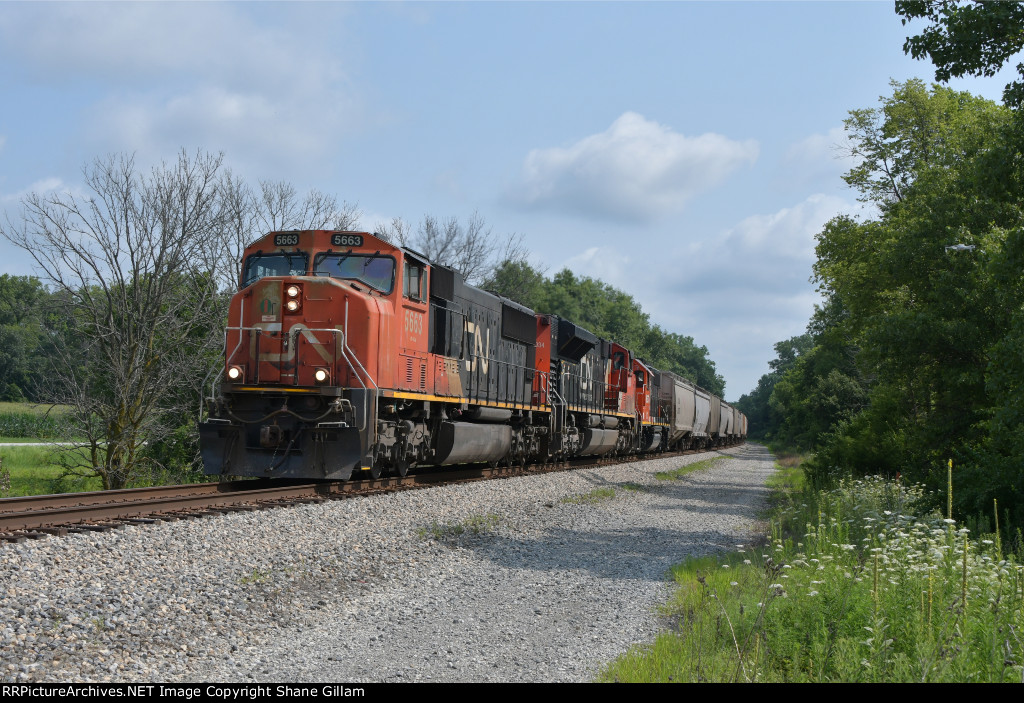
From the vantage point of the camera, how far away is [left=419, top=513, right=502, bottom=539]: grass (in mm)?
10617

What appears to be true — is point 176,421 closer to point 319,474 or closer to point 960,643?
point 319,474

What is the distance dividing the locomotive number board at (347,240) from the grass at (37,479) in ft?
32.4

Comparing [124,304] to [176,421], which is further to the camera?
[176,421]

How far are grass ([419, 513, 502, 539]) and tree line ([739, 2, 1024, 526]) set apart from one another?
20.3ft

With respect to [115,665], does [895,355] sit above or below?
above

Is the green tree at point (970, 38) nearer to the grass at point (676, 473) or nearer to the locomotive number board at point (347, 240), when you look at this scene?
the locomotive number board at point (347, 240)

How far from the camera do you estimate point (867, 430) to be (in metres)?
26.8

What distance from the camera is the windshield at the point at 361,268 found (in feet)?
45.8

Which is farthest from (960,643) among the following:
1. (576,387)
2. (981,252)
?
(576,387)

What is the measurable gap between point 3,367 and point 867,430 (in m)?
62.0

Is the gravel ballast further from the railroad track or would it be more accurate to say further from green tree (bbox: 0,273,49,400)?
green tree (bbox: 0,273,49,400)

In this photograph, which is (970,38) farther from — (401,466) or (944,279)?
(401,466)

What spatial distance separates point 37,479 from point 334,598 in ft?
68.2

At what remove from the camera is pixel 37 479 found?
24.2 m
